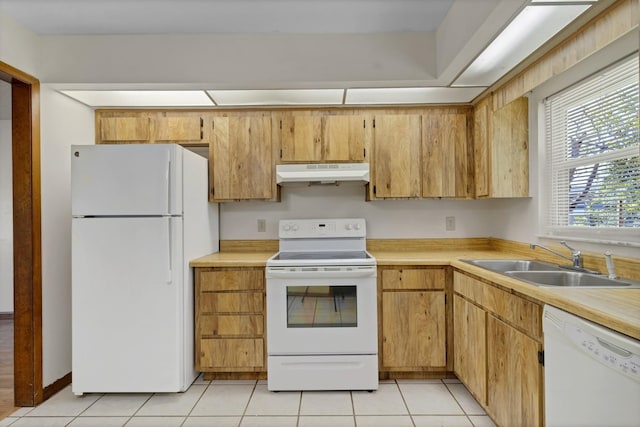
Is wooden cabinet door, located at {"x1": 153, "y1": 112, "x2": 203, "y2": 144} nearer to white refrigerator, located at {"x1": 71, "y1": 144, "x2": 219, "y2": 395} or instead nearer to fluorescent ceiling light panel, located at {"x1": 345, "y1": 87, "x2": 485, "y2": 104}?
white refrigerator, located at {"x1": 71, "y1": 144, "x2": 219, "y2": 395}

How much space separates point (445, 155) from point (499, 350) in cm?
161

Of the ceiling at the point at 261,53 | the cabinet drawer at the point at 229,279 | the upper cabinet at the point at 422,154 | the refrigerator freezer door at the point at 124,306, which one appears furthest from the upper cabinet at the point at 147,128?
the upper cabinet at the point at 422,154

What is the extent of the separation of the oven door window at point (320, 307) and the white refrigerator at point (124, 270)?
78 cm

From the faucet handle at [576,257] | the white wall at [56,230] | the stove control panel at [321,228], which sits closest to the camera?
the faucet handle at [576,257]

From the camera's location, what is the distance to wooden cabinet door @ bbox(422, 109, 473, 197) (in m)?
3.00

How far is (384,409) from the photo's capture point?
2.29 m

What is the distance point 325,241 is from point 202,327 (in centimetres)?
118

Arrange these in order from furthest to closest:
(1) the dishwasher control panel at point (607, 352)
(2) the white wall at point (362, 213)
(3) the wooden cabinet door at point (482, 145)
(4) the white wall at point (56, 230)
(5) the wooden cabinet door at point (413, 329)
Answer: (2) the white wall at point (362, 213) < (3) the wooden cabinet door at point (482, 145) < (5) the wooden cabinet door at point (413, 329) < (4) the white wall at point (56, 230) < (1) the dishwasher control panel at point (607, 352)

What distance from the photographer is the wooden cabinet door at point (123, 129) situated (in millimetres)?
3010

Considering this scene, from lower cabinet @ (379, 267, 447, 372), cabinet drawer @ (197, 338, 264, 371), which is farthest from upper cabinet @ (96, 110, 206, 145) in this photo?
lower cabinet @ (379, 267, 447, 372)

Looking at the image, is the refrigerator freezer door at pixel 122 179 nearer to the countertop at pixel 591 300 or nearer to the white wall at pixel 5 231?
the countertop at pixel 591 300

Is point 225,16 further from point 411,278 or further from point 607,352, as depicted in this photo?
point 607,352

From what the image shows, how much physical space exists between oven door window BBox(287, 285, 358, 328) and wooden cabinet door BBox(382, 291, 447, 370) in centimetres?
27

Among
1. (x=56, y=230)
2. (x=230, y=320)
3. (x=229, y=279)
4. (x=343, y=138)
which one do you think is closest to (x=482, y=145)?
(x=343, y=138)
